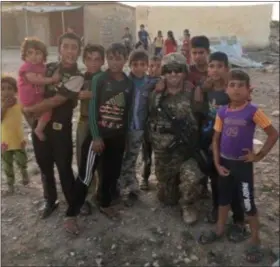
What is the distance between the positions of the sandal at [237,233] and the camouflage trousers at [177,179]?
0.40 meters

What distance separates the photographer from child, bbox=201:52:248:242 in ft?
10.00

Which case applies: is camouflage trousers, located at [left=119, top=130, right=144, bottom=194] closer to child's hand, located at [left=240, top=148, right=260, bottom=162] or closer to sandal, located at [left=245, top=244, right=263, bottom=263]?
child's hand, located at [left=240, top=148, right=260, bottom=162]

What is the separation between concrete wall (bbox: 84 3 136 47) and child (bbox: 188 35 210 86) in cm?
1676

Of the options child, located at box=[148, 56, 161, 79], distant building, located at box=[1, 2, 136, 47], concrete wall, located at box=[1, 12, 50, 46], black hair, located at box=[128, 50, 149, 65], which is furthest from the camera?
concrete wall, located at box=[1, 12, 50, 46]

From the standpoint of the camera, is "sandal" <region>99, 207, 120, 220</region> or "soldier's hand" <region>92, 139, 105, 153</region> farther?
"sandal" <region>99, 207, 120, 220</region>

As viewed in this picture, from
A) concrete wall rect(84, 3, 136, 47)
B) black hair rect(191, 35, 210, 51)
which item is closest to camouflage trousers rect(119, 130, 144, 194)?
black hair rect(191, 35, 210, 51)

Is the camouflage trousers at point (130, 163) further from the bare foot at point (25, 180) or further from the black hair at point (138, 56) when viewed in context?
the bare foot at point (25, 180)

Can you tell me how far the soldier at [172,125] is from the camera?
3182 millimetres

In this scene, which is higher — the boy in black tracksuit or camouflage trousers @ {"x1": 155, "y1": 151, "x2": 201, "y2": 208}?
the boy in black tracksuit

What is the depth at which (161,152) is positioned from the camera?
3400mm

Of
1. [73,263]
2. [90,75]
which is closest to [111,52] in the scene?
[90,75]

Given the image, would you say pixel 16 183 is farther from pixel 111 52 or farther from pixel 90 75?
pixel 111 52

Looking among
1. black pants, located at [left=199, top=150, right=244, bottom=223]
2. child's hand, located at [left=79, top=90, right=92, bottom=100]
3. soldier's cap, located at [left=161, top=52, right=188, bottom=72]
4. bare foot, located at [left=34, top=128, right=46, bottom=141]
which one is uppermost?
soldier's cap, located at [left=161, top=52, right=188, bottom=72]

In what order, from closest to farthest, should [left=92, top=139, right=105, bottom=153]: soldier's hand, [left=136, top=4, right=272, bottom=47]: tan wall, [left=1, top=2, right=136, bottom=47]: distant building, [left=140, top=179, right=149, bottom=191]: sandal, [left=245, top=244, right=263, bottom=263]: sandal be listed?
[left=245, top=244, right=263, bottom=263]: sandal, [left=92, top=139, right=105, bottom=153]: soldier's hand, [left=140, top=179, right=149, bottom=191]: sandal, [left=1, top=2, right=136, bottom=47]: distant building, [left=136, top=4, right=272, bottom=47]: tan wall
